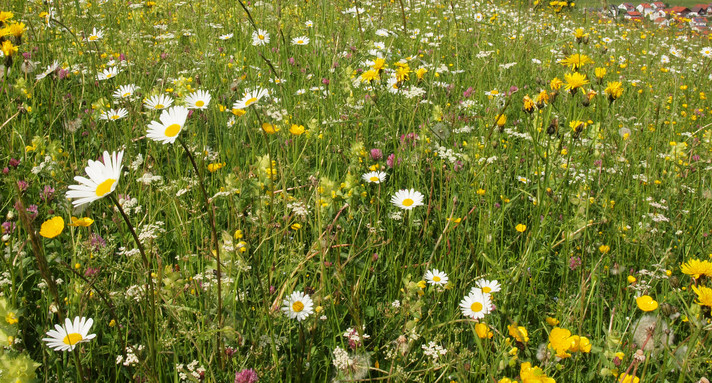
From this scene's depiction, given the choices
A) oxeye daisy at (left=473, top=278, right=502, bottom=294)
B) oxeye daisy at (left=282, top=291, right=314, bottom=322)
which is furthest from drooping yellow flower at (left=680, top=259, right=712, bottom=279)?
oxeye daisy at (left=282, top=291, right=314, bottom=322)

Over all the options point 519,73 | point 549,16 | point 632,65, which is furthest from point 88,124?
point 549,16

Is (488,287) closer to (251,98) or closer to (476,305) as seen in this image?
(476,305)

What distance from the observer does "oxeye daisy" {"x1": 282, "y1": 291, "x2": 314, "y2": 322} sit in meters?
1.21

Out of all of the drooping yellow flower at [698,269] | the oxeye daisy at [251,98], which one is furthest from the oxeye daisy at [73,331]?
the drooping yellow flower at [698,269]

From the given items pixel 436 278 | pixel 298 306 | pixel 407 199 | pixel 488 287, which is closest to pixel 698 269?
pixel 488 287

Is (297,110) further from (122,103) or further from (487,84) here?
(487,84)

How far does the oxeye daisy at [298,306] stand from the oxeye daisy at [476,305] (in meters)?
0.44

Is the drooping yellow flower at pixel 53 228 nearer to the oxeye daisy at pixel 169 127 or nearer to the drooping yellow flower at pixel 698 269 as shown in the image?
the oxeye daisy at pixel 169 127

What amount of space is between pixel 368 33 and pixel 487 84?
1218mm

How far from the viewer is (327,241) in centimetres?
131

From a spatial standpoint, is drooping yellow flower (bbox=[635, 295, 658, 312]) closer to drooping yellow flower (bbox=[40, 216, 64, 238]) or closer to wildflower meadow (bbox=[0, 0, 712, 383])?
wildflower meadow (bbox=[0, 0, 712, 383])

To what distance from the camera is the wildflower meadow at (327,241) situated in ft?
3.78

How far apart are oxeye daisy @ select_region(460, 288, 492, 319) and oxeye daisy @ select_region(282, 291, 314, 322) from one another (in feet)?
1.46

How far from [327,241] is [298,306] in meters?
0.20
